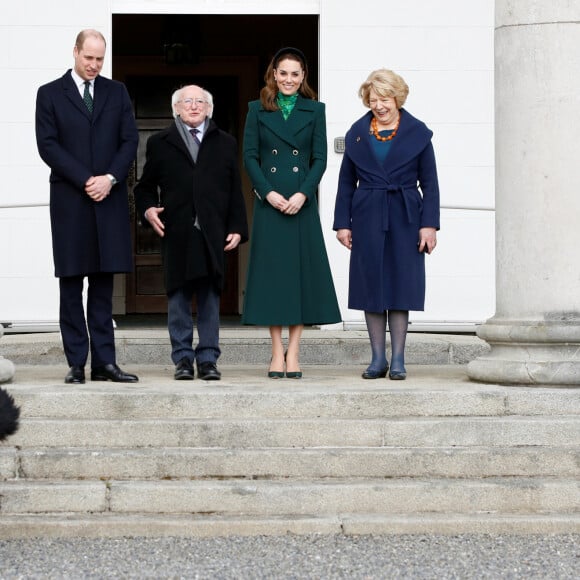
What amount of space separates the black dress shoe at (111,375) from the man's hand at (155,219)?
76 cm

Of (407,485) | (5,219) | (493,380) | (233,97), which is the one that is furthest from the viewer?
(233,97)

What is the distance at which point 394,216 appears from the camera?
7098 mm

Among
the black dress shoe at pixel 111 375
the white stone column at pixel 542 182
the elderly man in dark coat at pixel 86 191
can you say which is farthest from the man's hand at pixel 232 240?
the white stone column at pixel 542 182

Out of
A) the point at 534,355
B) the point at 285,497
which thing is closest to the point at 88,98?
the point at 285,497

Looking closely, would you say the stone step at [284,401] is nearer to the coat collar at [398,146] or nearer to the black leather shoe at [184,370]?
the black leather shoe at [184,370]

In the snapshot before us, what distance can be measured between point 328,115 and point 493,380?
377 cm

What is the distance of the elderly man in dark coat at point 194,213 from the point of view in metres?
7.06

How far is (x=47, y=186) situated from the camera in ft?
32.1

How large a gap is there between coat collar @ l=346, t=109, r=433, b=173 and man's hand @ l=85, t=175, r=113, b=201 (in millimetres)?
1307

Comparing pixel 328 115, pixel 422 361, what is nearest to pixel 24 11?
pixel 328 115

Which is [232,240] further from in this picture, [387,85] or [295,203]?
[387,85]

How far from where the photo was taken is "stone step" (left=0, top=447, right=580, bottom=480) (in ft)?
18.9

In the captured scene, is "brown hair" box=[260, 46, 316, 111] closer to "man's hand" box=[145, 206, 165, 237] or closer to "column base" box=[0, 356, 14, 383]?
"man's hand" box=[145, 206, 165, 237]

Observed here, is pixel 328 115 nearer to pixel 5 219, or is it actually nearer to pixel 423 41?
pixel 423 41
